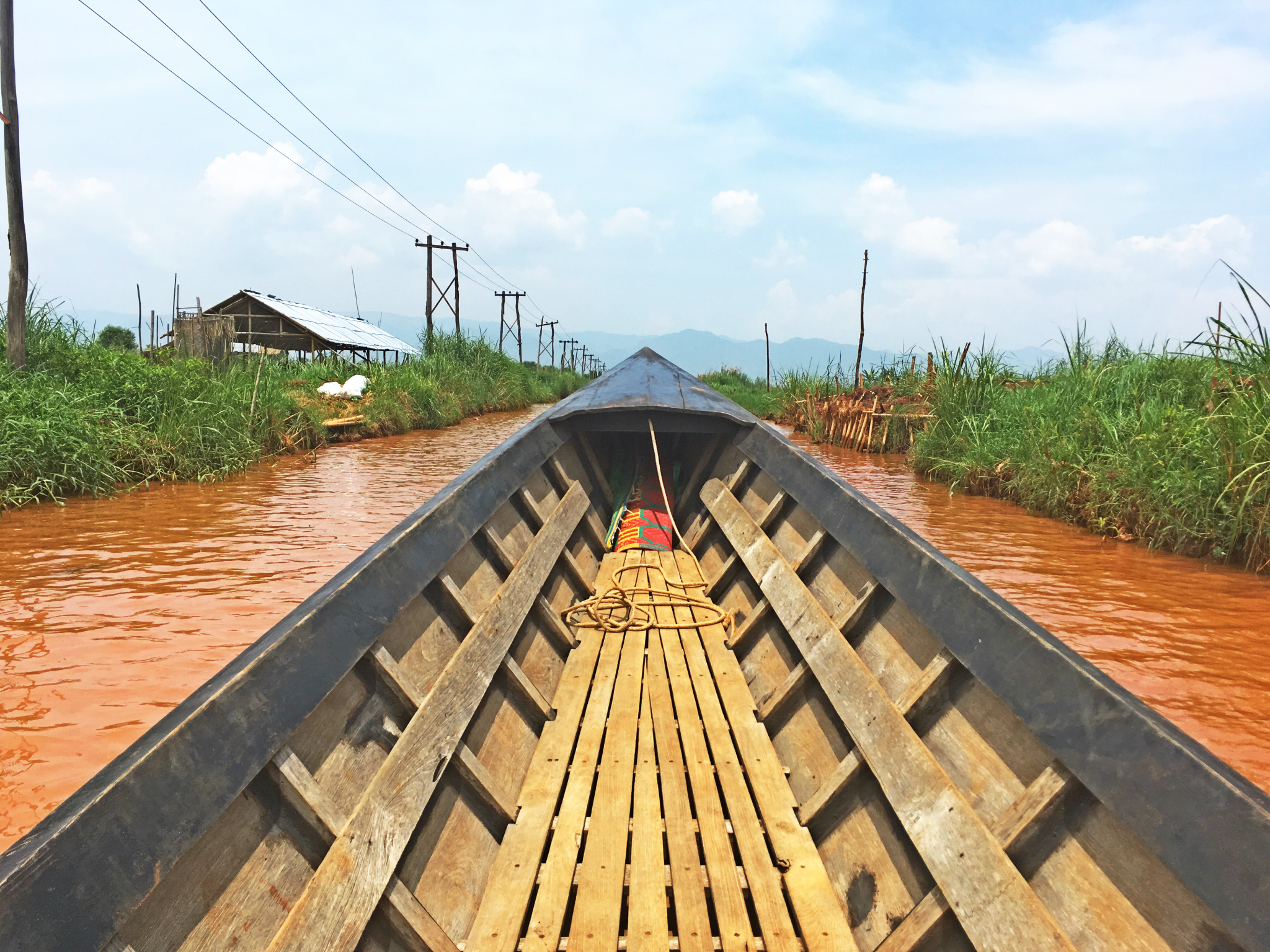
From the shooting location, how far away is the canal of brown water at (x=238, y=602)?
3.13m

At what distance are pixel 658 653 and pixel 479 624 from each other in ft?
3.43

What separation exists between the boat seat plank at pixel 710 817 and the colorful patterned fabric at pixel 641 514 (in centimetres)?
155

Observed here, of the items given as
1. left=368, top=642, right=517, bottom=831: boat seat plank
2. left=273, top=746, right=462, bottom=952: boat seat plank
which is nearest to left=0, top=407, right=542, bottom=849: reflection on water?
left=368, top=642, right=517, bottom=831: boat seat plank

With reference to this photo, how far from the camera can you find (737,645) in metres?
3.50

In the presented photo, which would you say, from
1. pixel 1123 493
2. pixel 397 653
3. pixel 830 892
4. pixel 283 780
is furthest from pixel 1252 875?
pixel 1123 493

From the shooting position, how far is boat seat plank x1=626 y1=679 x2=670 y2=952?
177 cm

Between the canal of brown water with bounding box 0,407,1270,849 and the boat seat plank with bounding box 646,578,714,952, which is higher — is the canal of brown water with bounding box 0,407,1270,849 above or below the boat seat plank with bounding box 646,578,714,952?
below

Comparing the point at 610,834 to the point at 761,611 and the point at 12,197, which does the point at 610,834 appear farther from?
the point at 12,197

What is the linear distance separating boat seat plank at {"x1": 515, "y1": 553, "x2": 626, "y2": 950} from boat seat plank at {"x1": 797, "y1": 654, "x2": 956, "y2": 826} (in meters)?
0.65

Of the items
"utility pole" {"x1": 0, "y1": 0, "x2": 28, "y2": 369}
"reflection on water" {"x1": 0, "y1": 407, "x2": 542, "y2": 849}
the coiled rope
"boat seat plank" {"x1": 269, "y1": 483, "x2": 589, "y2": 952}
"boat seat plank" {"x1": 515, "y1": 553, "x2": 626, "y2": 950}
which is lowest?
"reflection on water" {"x1": 0, "y1": 407, "x2": 542, "y2": 849}

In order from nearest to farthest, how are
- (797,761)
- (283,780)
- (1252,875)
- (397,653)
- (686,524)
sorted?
(1252,875) → (283,780) → (397,653) → (797,761) → (686,524)

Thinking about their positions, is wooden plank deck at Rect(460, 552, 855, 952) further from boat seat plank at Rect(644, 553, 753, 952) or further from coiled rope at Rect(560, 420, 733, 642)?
coiled rope at Rect(560, 420, 733, 642)

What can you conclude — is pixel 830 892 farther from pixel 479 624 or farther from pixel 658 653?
pixel 658 653

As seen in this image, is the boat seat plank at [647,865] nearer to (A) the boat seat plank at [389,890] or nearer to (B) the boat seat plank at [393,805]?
(A) the boat seat plank at [389,890]
